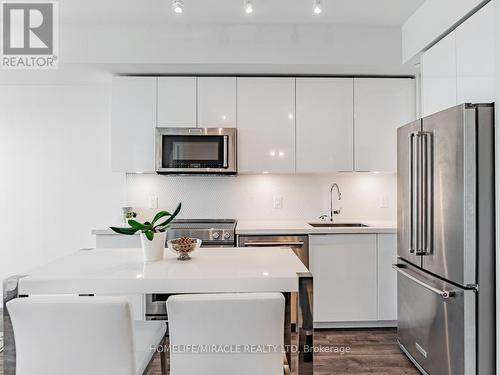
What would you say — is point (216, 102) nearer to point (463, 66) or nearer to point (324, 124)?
point (324, 124)

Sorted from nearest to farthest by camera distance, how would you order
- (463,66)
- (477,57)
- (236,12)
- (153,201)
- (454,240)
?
(454,240) → (477,57) → (463,66) → (236,12) → (153,201)

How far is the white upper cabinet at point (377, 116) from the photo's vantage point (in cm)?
344

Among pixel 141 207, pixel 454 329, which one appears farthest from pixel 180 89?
pixel 454 329

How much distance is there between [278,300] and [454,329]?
129cm

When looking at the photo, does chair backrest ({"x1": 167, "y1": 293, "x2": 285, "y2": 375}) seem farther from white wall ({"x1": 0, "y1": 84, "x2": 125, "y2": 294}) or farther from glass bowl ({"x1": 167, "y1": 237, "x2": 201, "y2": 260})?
white wall ({"x1": 0, "y1": 84, "x2": 125, "y2": 294})

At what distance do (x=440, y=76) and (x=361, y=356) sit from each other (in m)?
2.11

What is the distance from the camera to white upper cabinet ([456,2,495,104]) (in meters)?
2.07

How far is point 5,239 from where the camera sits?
3848mm

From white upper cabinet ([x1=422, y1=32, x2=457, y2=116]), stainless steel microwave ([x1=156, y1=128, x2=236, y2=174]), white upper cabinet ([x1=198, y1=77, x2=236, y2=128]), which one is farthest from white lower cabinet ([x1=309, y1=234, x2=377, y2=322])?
white upper cabinet ([x1=198, y1=77, x2=236, y2=128])

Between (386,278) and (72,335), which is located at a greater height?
(72,335)

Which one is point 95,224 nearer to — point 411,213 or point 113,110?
point 113,110

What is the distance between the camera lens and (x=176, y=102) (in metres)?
3.40

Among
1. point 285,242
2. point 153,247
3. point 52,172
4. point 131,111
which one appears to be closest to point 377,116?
point 285,242

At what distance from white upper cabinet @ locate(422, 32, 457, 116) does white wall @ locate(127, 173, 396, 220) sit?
1110 millimetres
